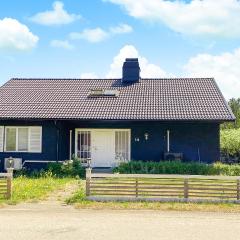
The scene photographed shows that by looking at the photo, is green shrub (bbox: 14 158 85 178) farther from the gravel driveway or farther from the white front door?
the gravel driveway

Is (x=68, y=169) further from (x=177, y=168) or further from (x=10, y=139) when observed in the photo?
(x=177, y=168)

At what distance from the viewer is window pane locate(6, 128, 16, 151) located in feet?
74.3

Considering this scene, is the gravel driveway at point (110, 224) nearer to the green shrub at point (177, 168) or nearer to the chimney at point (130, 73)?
the green shrub at point (177, 168)

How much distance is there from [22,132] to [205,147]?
926 cm

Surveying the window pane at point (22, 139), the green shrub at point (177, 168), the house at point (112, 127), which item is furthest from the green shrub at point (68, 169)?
the window pane at point (22, 139)

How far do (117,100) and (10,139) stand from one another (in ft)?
19.8

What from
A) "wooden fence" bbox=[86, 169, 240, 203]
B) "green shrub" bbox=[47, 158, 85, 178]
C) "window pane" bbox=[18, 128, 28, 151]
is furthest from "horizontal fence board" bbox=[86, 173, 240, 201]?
"window pane" bbox=[18, 128, 28, 151]

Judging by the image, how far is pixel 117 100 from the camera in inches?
973

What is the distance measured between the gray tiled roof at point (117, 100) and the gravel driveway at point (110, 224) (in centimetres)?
1081

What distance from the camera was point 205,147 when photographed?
23031 millimetres

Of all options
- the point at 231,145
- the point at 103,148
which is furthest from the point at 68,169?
the point at 231,145

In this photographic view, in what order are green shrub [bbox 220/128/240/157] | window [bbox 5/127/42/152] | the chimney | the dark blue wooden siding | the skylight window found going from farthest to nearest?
green shrub [bbox 220/128/240/157], the chimney, the skylight window, the dark blue wooden siding, window [bbox 5/127/42/152]

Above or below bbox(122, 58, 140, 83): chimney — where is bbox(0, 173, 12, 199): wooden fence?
below

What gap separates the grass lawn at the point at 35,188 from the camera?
1398 cm
